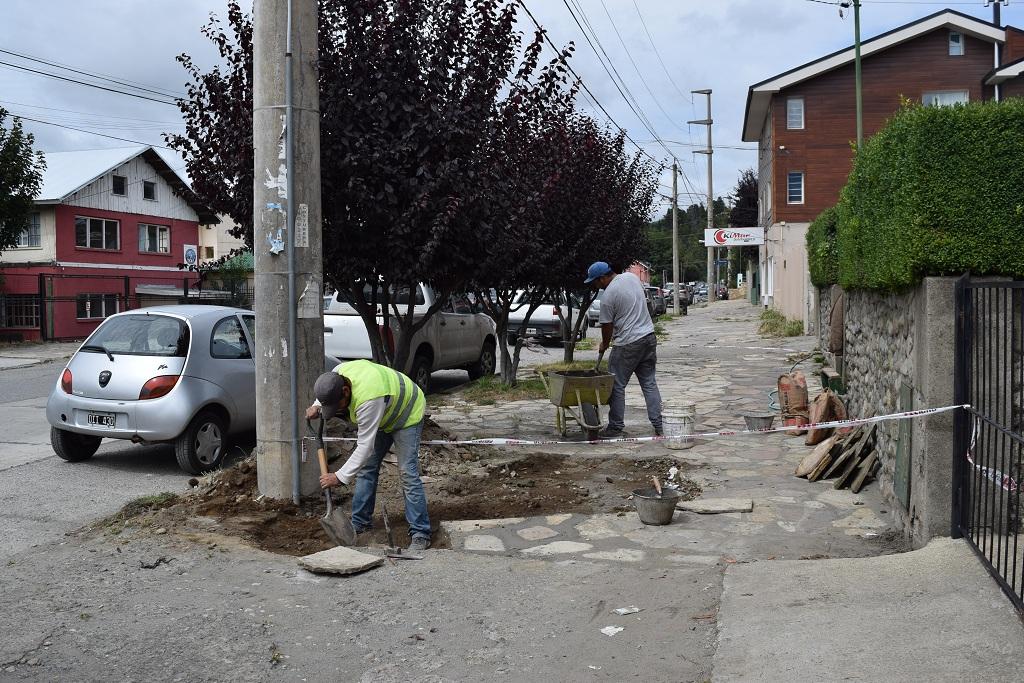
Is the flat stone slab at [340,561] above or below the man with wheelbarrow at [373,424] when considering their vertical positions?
below

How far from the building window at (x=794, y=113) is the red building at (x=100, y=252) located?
73.7 feet

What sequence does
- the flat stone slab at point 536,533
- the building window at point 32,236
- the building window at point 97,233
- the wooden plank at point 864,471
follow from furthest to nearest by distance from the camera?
1. the building window at point 97,233
2. the building window at point 32,236
3. the wooden plank at point 864,471
4. the flat stone slab at point 536,533

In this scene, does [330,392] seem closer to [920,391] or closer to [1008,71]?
[920,391]

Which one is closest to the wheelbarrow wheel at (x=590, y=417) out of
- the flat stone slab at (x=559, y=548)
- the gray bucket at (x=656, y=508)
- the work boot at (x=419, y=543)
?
the gray bucket at (x=656, y=508)

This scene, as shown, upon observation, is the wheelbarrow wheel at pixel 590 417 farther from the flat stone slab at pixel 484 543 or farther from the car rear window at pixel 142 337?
the car rear window at pixel 142 337

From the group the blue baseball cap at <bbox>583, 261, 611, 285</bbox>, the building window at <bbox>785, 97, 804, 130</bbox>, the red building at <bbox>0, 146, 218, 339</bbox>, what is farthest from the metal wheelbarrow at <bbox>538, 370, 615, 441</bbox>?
the building window at <bbox>785, 97, 804, 130</bbox>

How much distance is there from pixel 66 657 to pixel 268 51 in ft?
14.7

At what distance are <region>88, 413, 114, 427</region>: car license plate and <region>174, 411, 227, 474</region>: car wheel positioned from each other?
613mm

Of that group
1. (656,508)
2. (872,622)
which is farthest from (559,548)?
(872,622)

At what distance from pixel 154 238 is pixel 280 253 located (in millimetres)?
35201

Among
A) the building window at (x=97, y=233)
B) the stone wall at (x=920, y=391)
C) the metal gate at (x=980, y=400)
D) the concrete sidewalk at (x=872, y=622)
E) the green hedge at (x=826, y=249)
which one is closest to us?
the concrete sidewalk at (x=872, y=622)

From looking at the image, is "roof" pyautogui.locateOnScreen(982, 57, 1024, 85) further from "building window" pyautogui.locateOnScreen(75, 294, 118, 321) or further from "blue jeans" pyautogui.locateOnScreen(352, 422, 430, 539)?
"blue jeans" pyautogui.locateOnScreen(352, 422, 430, 539)

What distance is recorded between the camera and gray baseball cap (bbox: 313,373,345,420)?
225 inches

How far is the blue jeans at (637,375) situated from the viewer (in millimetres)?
9891
